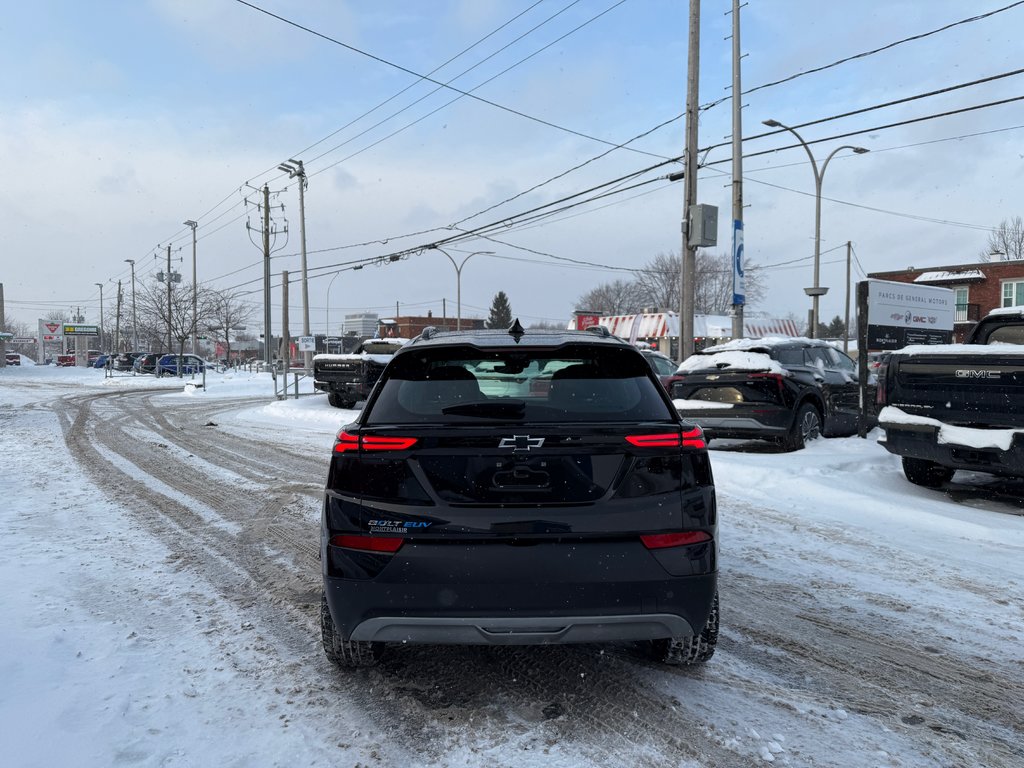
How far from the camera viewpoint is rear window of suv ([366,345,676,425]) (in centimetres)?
297

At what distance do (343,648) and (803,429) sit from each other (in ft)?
26.9

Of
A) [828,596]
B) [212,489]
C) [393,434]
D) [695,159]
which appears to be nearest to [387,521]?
[393,434]

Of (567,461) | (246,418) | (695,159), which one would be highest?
(695,159)

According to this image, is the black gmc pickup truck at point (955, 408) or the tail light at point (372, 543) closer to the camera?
the tail light at point (372, 543)

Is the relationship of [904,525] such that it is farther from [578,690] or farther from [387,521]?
[387,521]

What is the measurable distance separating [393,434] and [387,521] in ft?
1.14

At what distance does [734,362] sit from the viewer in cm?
961

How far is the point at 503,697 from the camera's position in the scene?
306 cm

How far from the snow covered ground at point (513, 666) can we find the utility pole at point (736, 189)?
27.5ft

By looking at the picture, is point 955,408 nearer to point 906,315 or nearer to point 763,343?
point 763,343

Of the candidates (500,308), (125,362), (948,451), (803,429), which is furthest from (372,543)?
(500,308)

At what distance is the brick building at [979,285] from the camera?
41.4 m

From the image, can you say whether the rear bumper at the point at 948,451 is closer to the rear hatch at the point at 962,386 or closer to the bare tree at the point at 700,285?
the rear hatch at the point at 962,386

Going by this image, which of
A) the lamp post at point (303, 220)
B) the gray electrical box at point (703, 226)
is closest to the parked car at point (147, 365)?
the lamp post at point (303, 220)
